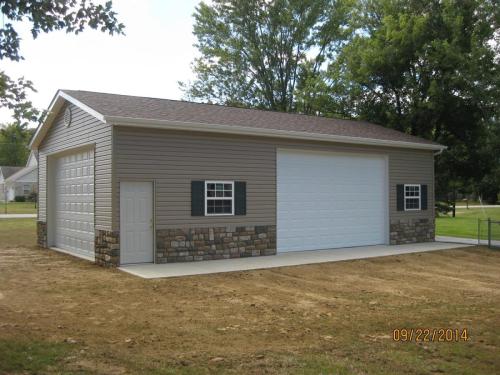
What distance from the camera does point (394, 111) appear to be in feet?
70.8

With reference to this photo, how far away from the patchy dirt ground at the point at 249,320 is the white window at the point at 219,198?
7.61ft

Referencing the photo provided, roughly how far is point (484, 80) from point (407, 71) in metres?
3.14

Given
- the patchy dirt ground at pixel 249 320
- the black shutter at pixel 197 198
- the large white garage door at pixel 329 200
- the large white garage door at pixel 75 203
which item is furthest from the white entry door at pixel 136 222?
the large white garage door at pixel 329 200

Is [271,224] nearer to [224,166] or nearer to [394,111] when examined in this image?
[224,166]

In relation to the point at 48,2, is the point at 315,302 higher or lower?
lower

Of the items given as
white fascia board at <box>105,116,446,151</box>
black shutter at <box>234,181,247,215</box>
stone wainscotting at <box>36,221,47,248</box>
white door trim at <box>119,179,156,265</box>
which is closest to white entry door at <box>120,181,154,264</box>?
white door trim at <box>119,179,156,265</box>

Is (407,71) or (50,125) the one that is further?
(407,71)

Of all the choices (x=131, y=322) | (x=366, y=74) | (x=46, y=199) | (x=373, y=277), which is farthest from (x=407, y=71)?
(x=131, y=322)

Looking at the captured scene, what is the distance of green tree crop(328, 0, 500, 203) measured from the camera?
19.1m

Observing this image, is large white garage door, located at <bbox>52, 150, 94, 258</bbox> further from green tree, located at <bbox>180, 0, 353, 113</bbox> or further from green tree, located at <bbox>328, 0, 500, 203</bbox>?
green tree, located at <bbox>180, 0, 353, 113</bbox>

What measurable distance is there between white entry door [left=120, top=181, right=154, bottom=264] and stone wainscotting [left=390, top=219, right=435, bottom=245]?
26.8 ft

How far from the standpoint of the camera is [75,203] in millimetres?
14070

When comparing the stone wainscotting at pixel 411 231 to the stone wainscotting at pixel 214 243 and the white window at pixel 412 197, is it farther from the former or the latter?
the stone wainscotting at pixel 214 243

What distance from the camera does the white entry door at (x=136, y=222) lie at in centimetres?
1148
